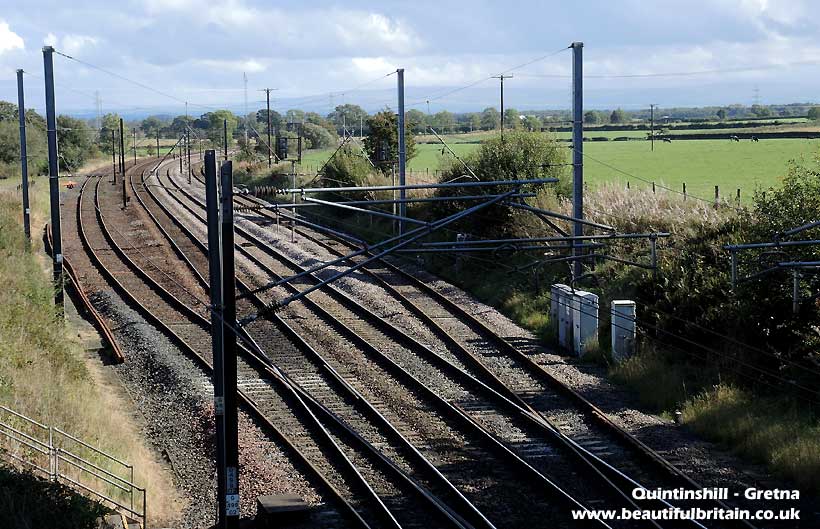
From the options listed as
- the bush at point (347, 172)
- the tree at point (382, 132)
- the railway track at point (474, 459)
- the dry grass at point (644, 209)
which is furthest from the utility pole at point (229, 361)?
the tree at point (382, 132)

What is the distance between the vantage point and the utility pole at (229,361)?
11.1 metres

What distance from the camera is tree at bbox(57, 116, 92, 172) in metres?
71.3

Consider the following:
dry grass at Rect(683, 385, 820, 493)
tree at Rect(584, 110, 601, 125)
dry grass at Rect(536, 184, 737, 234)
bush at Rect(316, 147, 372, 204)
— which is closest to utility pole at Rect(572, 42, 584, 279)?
dry grass at Rect(536, 184, 737, 234)

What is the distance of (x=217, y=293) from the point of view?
11.6 metres

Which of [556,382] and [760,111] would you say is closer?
[556,382]

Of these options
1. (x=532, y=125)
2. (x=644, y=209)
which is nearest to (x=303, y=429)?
(x=644, y=209)

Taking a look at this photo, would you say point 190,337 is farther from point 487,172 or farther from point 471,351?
point 487,172

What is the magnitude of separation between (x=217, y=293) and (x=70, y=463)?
2.96 metres

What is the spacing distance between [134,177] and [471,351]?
4473cm

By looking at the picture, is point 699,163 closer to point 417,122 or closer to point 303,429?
point 417,122

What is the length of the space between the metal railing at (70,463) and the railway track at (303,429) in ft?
7.85

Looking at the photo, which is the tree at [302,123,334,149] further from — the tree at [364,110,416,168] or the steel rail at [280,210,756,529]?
the steel rail at [280,210,756,529]

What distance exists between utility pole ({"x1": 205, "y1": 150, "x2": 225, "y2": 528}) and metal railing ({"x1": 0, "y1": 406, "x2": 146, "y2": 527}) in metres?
0.93

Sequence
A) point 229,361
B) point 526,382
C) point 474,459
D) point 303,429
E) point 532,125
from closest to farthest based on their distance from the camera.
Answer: point 229,361 → point 474,459 → point 303,429 → point 526,382 → point 532,125
